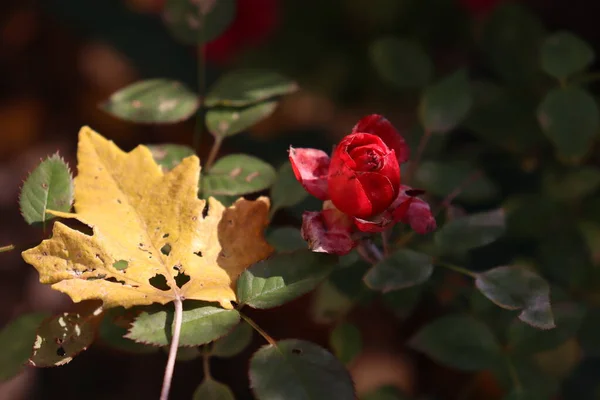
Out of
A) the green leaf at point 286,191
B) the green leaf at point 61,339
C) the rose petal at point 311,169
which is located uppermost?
the rose petal at point 311,169

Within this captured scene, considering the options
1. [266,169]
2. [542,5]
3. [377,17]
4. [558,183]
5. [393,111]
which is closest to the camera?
[266,169]

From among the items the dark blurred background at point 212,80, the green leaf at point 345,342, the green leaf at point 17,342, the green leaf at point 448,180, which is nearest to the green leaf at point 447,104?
the green leaf at point 448,180

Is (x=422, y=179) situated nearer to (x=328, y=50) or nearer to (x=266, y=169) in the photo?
(x=266, y=169)

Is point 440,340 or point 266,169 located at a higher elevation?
point 266,169

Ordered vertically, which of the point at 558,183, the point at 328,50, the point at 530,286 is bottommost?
the point at 328,50

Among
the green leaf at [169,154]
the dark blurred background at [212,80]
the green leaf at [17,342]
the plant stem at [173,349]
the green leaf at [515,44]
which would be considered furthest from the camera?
the dark blurred background at [212,80]

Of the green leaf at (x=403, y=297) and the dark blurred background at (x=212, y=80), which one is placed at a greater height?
the green leaf at (x=403, y=297)

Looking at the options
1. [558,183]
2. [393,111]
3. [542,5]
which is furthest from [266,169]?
[393,111]

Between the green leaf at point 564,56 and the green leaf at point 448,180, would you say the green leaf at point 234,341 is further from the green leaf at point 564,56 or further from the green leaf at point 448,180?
the green leaf at point 564,56
